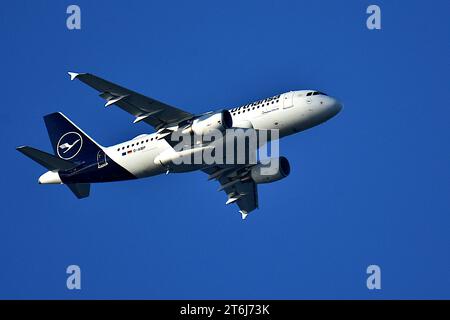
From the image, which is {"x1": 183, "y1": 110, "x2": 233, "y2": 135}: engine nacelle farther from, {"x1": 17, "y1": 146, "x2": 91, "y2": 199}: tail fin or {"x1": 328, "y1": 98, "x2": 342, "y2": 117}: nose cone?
{"x1": 17, "y1": 146, "x2": 91, "y2": 199}: tail fin

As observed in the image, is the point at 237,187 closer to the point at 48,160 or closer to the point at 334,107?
the point at 334,107

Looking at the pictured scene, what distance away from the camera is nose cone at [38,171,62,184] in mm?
69250

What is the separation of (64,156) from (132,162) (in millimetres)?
6717

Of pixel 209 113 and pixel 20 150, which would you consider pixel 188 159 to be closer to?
pixel 209 113

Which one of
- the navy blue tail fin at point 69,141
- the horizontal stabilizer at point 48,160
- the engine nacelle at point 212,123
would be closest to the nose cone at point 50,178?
the horizontal stabilizer at point 48,160

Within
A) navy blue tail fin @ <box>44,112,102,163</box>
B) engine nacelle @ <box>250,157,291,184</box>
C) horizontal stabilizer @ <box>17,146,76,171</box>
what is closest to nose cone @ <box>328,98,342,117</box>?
engine nacelle @ <box>250,157,291,184</box>

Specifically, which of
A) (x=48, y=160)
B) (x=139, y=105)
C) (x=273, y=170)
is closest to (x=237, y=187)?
(x=273, y=170)

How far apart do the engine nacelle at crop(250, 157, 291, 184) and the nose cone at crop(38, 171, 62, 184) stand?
14.7 m

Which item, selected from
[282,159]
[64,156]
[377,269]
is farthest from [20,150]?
[377,269]

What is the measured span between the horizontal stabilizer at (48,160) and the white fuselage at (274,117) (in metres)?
5.49

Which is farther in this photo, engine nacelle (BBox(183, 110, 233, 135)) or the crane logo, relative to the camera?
the crane logo

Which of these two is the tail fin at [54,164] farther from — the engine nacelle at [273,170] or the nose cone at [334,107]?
the nose cone at [334,107]

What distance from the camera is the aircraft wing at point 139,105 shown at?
201 ft

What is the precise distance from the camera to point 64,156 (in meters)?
70.1
